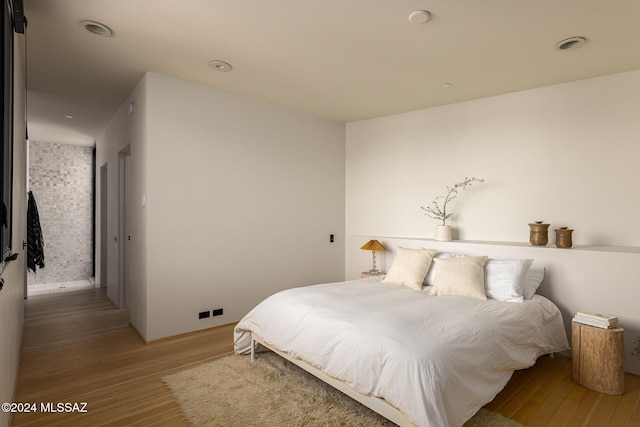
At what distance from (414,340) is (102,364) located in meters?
2.67

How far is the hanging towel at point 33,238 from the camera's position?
5.47m

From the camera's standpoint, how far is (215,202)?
3.80 m

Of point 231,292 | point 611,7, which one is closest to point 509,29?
point 611,7

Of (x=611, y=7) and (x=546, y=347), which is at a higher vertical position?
(x=611, y=7)

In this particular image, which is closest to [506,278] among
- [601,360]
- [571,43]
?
[601,360]

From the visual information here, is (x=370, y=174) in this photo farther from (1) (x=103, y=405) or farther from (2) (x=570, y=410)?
(1) (x=103, y=405)

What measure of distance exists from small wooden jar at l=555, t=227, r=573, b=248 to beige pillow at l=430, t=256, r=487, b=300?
26.7 inches

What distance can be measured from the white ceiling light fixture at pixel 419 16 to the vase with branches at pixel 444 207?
219 centimetres

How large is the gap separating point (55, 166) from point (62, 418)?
5.47 m

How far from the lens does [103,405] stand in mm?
2326

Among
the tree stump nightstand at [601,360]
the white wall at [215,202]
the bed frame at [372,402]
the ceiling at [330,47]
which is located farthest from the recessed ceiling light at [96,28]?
the tree stump nightstand at [601,360]

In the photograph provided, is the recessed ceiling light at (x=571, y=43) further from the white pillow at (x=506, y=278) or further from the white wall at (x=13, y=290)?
the white wall at (x=13, y=290)

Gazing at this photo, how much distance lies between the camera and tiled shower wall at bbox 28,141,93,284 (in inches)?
236

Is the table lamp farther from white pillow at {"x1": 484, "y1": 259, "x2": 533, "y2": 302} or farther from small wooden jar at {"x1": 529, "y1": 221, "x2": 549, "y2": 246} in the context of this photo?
small wooden jar at {"x1": 529, "y1": 221, "x2": 549, "y2": 246}
